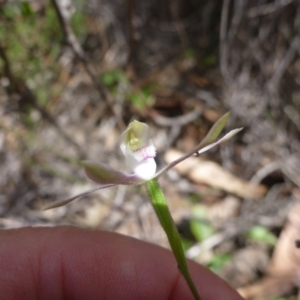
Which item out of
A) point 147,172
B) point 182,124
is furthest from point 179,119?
point 147,172

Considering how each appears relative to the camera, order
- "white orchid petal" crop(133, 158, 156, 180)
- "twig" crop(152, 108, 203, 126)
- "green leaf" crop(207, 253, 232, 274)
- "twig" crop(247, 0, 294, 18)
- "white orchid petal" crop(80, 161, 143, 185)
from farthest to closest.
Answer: "twig" crop(152, 108, 203, 126), "twig" crop(247, 0, 294, 18), "green leaf" crop(207, 253, 232, 274), "white orchid petal" crop(133, 158, 156, 180), "white orchid petal" crop(80, 161, 143, 185)

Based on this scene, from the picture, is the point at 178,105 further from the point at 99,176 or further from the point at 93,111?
the point at 99,176

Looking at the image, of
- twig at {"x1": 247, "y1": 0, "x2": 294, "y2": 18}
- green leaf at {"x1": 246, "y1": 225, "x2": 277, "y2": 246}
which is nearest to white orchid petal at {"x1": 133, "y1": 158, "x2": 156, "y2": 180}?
green leaf at {"x1": 246, "y1": 225, "x2": 277, "y2": 246}

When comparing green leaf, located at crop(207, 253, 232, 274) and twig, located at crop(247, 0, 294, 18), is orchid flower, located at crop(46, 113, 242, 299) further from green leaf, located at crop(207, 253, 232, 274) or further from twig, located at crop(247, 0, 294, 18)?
twig, located at crop(247, 0, 294, 18)

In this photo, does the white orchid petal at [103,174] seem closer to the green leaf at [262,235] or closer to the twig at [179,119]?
the green leaf at [262,235]

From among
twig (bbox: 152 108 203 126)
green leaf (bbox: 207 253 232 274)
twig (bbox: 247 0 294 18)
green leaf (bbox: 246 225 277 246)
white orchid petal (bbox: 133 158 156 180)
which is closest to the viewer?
white orchid petal (bbox: 133 158 156 180)

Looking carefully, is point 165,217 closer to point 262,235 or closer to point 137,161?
point 137,161

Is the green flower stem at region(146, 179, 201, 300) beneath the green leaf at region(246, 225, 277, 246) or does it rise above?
beneath

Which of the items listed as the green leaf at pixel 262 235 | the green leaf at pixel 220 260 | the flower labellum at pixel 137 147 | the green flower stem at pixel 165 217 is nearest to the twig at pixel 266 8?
the green leaf at pixel 262 235
